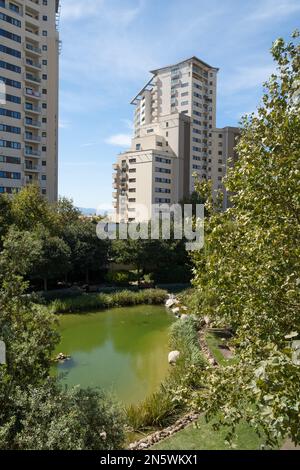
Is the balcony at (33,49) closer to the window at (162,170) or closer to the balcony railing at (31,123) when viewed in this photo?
the balcony railing at (31,123)

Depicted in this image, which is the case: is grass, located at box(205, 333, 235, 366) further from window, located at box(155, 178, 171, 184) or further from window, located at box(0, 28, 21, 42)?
window, located at box(155, 178, 171, 184)

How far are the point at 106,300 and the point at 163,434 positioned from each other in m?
12.9

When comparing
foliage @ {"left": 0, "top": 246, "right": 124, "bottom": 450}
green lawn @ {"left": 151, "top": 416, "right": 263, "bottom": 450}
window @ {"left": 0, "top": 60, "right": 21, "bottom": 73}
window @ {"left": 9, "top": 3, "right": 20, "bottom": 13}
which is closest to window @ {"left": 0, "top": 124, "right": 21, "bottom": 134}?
window @ {"left": 0, "top": 60, "right": 21, "bottom": 73}

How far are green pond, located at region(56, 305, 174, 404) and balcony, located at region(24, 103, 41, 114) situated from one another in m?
22.5

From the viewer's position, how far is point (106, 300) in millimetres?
19969

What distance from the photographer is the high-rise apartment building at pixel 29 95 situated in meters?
30.2

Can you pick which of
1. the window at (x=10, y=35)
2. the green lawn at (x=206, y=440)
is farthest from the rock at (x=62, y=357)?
the window at (x=10, y=35)

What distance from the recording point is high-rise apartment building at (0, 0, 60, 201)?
99.0ft

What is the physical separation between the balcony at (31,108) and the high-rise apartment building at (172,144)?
14.9 metres

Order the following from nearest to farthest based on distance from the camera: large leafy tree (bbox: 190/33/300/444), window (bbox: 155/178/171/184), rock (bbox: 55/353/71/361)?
large leafy tree (bbox: 190/33/300/444)
rock (bbox: 55/353/71/361)
window (bbox: 155/178/171/184)

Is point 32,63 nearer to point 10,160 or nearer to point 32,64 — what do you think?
point 32,64

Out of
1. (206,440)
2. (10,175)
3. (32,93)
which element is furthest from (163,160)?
(206,440)

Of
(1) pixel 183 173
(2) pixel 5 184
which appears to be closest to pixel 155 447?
(2) pixel 5 184

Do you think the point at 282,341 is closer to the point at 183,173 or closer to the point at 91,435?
the point at 91,435
